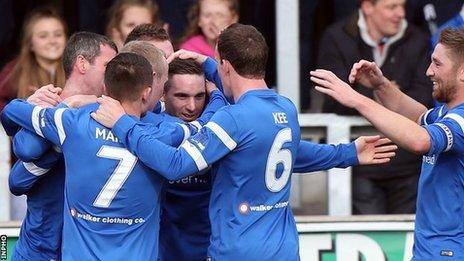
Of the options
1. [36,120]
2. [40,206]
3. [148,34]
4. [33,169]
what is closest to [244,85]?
[148,34]

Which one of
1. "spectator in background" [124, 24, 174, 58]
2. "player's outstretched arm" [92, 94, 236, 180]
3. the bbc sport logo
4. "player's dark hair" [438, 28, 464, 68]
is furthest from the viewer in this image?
the bbc sport logo

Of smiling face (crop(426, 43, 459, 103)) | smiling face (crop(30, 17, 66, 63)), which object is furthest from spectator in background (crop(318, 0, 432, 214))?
smiling face (crop(426, 43, 459, 103))

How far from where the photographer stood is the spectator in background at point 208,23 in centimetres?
1004

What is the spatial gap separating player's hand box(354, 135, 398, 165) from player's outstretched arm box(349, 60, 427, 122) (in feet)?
1.09

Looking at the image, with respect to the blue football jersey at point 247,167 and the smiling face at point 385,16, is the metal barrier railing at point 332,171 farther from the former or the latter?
the blue football jersey at point 247,167

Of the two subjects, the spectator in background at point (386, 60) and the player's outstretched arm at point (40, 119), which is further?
the spectator in background at point (386, 60)

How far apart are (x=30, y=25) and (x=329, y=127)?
2121 millimetres

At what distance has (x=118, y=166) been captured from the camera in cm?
717

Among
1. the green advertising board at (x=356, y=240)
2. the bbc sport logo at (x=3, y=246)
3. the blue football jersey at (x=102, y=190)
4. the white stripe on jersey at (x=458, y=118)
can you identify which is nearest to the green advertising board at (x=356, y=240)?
the green advertising board at (x=356, y=240)

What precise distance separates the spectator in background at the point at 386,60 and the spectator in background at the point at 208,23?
0.67 meters

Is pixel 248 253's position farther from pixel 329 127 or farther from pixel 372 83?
pixel 329 127

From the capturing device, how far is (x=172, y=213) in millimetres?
7785

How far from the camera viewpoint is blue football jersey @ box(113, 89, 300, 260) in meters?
7.15

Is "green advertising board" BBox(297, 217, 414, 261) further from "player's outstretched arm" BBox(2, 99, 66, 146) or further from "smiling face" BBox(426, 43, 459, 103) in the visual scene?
"player's outstretched arm" BBox(2, 99, 66, 146)
